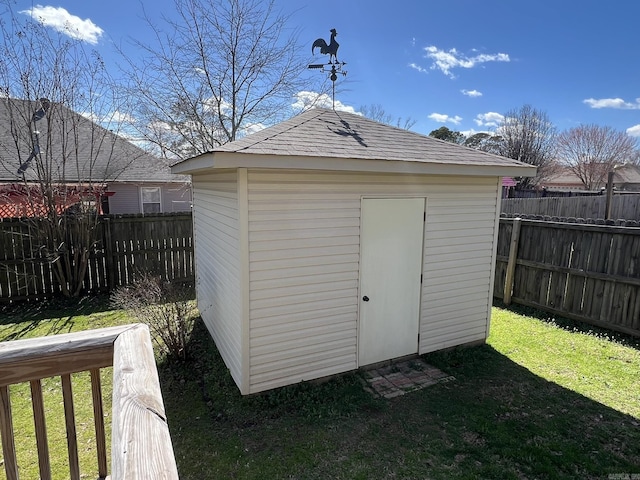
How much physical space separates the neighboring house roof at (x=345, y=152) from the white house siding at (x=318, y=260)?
0.92ft

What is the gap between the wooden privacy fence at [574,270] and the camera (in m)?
5.60

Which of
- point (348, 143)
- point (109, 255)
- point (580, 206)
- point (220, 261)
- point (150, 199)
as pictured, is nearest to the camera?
point (348, 143)

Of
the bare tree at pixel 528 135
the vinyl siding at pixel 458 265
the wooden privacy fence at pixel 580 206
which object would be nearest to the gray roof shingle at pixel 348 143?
the vinyl siding at pixel 458 265

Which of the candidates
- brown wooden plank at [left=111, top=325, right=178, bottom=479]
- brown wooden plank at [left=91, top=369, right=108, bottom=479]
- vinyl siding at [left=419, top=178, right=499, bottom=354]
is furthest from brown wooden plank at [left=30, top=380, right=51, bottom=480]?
vinyl siding at [left=419, top=178, right=499, bottom=354]

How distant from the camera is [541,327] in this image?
616cm

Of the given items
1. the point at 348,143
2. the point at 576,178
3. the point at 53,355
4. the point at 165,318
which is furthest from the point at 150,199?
the point at 576,178

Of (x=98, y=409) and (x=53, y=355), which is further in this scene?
(x=98, y=409)

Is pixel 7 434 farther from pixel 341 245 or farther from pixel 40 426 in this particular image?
pixel 341 245

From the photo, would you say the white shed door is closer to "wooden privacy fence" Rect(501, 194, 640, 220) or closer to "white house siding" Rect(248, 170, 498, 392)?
"white house siding" Rect(248, 170, 498, 392)

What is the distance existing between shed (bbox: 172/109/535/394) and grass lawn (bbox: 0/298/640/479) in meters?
0.35

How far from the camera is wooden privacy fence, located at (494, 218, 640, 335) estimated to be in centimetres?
560

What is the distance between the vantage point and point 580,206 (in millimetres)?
11781

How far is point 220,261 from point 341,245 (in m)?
1.73

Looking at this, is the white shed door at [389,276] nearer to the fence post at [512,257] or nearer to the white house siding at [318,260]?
the white house siding at [318,260]
